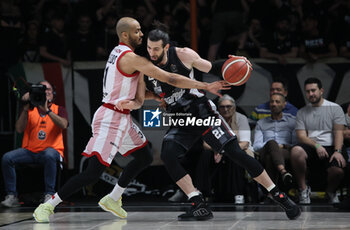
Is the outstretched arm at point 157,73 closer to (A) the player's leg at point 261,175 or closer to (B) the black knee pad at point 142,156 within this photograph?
(A) the player's leg at point 261,175

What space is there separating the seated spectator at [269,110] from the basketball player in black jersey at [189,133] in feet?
7.12

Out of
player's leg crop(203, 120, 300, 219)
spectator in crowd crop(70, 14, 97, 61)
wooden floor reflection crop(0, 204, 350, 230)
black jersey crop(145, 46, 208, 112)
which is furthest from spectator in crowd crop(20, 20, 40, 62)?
player's leg crop(203, 120, 300, 219)

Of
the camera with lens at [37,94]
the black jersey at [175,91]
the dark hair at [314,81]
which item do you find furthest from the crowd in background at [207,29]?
the black jersey at [175,91]

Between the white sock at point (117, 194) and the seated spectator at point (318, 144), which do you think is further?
the seated spectator at point (318, 144)

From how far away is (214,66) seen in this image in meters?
6.07

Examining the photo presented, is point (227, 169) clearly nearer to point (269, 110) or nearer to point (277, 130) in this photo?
point (277, 130)

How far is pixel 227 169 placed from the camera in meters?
7.75

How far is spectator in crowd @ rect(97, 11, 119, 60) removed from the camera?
8977mm

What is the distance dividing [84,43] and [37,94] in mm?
1799

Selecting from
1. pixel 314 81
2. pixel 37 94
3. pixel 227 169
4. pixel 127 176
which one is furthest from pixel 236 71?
pixel 37 94

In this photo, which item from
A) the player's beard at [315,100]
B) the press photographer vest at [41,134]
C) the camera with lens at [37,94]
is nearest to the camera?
the camera with lens at [37,94]

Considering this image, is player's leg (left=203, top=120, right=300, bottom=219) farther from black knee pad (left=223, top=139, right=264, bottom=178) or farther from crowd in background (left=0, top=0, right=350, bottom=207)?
crowd in background (left=0, top=0, right=350, bottom=207)

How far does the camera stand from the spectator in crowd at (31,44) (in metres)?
9.04

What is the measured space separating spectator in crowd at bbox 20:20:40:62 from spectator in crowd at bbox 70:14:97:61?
0.59m
